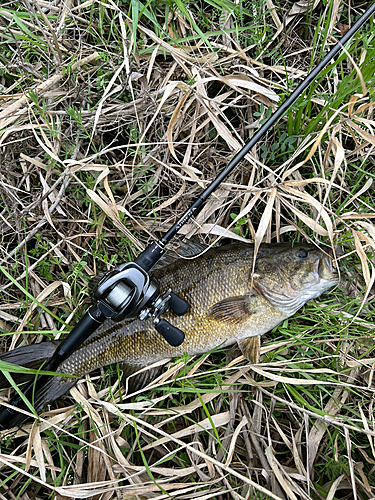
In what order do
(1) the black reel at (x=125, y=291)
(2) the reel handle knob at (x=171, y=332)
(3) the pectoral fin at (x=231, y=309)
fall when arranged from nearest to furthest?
Result: (1) the black reel at (x=125, y=291) < (2) the reel handle knob at (x=171, y=332) < (3) the pectoral fin at (x=231, y=309)

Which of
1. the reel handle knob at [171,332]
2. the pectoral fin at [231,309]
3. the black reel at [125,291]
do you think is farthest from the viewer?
the pectoral fin at [231,309]

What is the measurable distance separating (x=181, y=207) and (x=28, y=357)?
1.53 m

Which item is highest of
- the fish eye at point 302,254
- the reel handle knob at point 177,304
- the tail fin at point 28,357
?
the tail fin at point 28,357

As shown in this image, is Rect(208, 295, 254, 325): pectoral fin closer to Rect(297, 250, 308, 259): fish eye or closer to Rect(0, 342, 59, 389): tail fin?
Rect(297, 250, 308, 259): fish eye

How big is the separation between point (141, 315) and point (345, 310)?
4.92ft

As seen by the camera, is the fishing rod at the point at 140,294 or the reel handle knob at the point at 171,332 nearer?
the fishing rod at the point at 140,294

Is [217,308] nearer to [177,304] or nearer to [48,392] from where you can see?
[177,304]

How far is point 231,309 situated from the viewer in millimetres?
2551

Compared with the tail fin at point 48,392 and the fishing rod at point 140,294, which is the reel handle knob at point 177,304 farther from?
the tail fin at point 48,392

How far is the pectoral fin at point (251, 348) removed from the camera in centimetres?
262

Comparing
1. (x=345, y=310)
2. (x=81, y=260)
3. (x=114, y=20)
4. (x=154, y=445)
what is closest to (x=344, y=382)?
(x=345, y=310)

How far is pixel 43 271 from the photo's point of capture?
2871mm

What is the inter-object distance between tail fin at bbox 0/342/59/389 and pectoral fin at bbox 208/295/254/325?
1142 mm

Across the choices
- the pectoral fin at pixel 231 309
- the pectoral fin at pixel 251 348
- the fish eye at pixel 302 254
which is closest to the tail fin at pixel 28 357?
the pectoral fin at pixel 231 309
